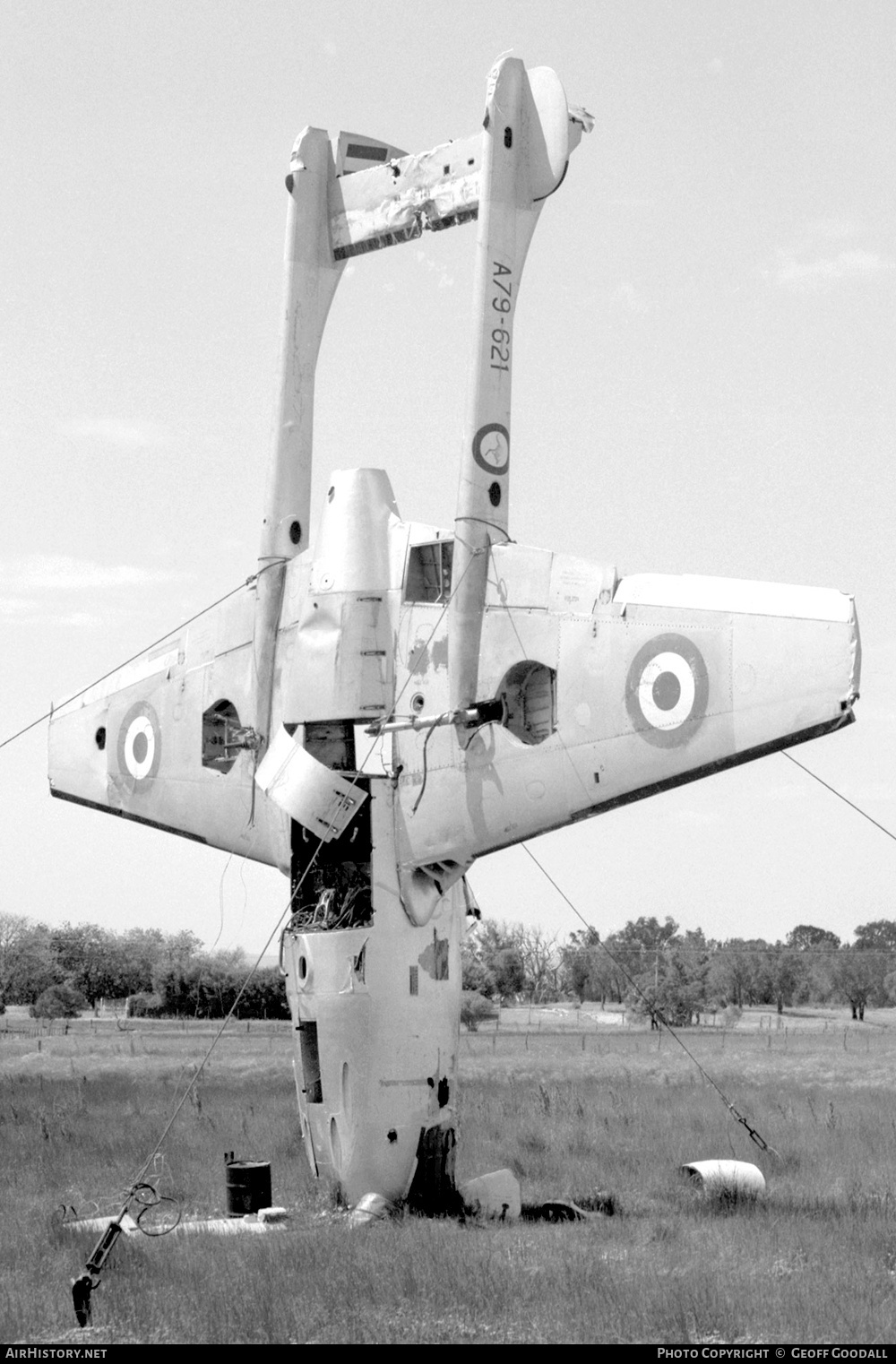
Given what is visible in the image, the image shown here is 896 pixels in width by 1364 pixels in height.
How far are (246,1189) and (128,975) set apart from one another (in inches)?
2876

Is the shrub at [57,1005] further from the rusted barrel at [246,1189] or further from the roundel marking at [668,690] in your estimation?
the roundel marking at [668,690]

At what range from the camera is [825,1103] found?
24.3m

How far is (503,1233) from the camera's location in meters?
12.8

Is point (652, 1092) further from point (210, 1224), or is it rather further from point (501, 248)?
point (501, 248)

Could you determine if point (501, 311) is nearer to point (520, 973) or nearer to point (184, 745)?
point (184, 745)

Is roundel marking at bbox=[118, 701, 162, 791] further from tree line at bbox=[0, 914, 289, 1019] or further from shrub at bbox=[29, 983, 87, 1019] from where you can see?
shrub at bbox=[29, 983, 87, 1019]

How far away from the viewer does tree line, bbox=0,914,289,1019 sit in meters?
66.5

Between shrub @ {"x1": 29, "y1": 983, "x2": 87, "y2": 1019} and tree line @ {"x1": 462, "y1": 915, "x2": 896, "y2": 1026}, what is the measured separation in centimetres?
1998

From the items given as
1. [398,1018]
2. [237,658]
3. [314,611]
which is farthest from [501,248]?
[398,1018]

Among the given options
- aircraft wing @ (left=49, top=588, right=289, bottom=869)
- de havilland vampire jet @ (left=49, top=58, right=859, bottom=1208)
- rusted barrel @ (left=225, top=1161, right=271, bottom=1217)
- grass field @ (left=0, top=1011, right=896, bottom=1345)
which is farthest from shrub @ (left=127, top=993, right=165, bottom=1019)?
de havilland vampire jet @ (left=49, top=58, right=859, bottom=1208)

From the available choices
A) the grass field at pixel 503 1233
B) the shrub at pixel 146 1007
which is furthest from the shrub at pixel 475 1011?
the grass field at pixel 503 1233

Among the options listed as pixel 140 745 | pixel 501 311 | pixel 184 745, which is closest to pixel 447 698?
pixel 501 311

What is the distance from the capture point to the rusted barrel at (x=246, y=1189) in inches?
552

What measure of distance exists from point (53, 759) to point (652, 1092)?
13.4 metres
